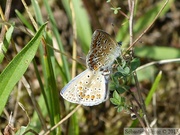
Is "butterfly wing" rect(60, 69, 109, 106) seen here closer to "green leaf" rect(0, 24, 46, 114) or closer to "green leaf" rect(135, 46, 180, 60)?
"green leaf" rect(0, 24, 46, 114)

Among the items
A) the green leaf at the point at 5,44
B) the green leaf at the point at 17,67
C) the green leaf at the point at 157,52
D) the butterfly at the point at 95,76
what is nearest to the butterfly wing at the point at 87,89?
the butterfly at the point at 95,76

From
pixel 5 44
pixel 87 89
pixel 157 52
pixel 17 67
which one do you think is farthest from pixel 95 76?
pixel 157 52

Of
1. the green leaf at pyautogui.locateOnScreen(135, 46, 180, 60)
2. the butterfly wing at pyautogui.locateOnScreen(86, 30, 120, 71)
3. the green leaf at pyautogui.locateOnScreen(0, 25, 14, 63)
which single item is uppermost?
the green leaf at pyautogui.locateOnScreen(0, 25, 14, 63)

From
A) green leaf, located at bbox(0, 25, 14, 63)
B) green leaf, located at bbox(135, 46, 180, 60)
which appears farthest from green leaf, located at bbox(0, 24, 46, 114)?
green leaf, located at bbox(135, 46, 180, 60)

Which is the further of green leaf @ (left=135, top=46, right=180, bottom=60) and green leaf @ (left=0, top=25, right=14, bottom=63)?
green leaf @ (left=135, top=46, right=180, bottom=60)

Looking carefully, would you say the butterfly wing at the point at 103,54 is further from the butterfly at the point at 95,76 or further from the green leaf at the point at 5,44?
the green leaf at the point at 5,44

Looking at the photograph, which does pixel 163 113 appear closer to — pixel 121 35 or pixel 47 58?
pixel 121 35

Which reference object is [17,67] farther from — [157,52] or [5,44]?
[157,52]
